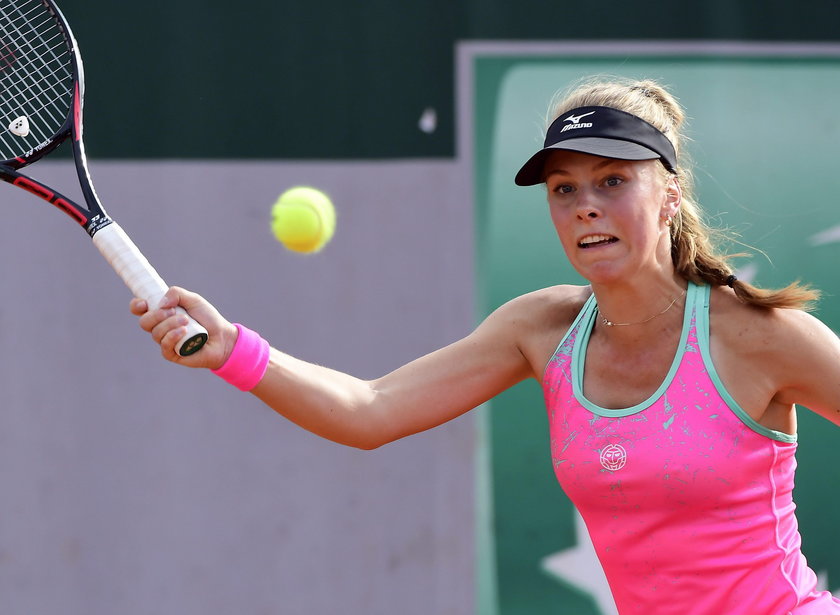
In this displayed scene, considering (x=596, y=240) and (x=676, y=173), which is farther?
(x=676, y=173)

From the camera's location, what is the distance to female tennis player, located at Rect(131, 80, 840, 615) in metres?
1.85

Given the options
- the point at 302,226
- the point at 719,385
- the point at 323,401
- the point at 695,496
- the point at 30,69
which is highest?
the point at 30,69

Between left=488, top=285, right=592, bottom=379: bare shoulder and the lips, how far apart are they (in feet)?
0.82

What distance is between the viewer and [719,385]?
6.13 ft

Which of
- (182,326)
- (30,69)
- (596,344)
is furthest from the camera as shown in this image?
(30,69)

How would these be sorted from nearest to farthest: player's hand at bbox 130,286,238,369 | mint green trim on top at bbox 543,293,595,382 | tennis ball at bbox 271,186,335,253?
1. player's hand at bbox 130,286,238,369
2. mint green trim on top at bbox 543,293,595,382
3. tennis ball at bbox 271,186,335,253

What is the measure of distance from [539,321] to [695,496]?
474 millimetres

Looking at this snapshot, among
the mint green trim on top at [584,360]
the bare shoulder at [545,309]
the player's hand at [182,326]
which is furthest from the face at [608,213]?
the player's hand at [182,326]

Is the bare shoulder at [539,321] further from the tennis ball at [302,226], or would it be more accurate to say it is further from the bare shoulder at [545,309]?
the tennis ball at [302,226]

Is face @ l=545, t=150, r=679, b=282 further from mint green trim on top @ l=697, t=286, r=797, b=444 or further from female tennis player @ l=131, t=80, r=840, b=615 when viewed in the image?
mint green trim on top @ l=697, t=286, r=797, b=444

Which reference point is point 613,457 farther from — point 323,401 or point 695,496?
point 323,401

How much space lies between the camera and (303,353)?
3.40m

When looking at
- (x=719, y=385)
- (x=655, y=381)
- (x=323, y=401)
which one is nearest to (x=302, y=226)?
(x=323, y=401)

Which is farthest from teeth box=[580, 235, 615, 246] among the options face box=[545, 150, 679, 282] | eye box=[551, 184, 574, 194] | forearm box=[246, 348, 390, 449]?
forearm box=[246, 348, 390, 449]
